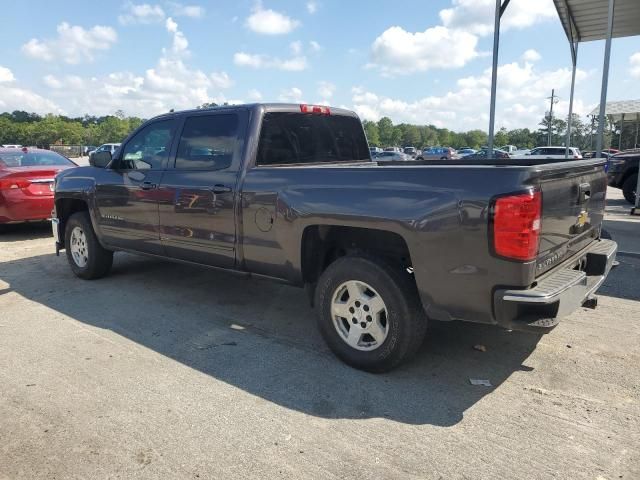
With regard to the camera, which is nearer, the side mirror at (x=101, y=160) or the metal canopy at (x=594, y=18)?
the side mirror at (x=101, y=160)

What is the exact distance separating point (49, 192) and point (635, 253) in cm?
931

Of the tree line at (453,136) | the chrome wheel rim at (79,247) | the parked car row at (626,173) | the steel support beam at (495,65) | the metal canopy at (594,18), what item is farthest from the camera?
the tree line at (453,136)

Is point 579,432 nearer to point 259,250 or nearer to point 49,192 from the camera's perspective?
point 259,250

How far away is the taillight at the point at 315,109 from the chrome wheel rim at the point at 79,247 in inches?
126

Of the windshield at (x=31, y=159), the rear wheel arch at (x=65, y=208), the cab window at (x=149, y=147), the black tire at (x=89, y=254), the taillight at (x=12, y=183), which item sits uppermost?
the cab window at (x=149, y=147)

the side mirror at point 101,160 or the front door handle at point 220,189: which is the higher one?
the side mirror at point 101,160

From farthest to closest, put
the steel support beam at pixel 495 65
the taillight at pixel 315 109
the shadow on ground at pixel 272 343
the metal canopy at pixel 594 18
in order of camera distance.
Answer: the metal canopy at pixel 594 18, the steel support beam at pixel 495 65, the taillight at pixel 315 109, the shadow on ground at pixel 272 343

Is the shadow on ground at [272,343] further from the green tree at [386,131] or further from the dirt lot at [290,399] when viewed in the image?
the green tree at [386,131]

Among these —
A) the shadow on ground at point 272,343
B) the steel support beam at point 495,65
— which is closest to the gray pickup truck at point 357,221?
the shadow on ground at point 272,343

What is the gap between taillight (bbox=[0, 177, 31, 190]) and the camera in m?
8.68

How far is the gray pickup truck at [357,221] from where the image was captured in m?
2.97

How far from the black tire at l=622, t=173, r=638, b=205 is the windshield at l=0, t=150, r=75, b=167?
13542 millimetres

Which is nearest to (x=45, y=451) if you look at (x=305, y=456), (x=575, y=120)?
(x=305, y=456)

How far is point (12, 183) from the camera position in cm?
872
